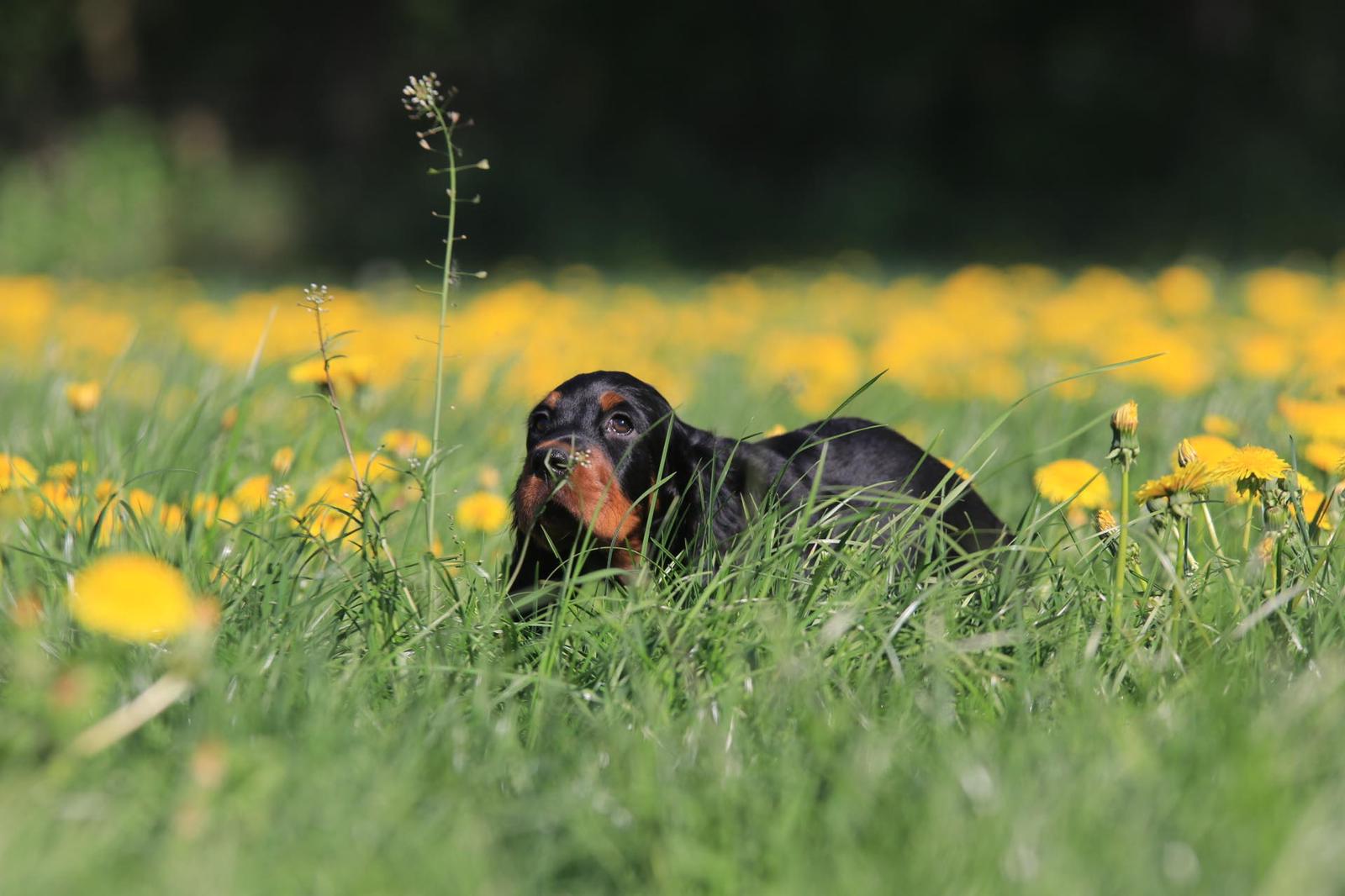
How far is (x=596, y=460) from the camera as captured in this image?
271cm

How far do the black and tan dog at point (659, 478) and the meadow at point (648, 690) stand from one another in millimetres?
147

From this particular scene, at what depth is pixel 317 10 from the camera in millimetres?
A: 16000

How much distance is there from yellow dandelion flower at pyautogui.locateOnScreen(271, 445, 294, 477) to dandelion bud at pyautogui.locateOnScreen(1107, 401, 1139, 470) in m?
1.69

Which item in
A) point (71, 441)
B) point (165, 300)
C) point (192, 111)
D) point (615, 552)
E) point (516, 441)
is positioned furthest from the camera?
point (192, 111)

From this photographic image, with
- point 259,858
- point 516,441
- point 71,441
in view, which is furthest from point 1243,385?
point 259,858

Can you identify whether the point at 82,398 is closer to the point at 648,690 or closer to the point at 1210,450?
the point at 648,690

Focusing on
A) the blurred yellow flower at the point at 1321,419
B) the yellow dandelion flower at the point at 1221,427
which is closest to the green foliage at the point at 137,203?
the yellow dandelion flower at the point at 1221,427

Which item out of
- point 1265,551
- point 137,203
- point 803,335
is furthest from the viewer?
point 137,203

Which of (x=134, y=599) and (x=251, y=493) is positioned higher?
(x=134, y=599)

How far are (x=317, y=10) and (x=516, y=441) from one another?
13570mm

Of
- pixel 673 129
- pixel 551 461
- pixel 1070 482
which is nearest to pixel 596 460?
pixel 551 461

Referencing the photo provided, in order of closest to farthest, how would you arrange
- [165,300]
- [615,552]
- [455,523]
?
1. [615,552]
2. [455,523]
3. [165,300]

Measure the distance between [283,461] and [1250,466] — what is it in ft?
6.26

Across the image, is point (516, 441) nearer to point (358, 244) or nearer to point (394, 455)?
point (394, 455)
